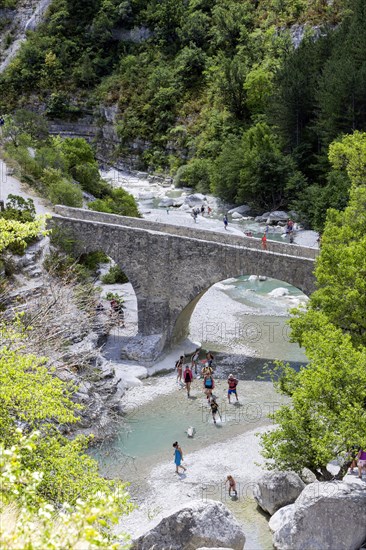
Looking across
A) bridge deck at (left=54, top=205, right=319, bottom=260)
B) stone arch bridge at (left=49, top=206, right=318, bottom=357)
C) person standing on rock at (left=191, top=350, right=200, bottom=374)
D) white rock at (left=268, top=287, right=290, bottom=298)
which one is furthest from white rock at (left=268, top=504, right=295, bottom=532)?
white rock at (left=268, top=287, right=290, bottom=298)

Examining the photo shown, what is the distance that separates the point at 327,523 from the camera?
17.3 meters

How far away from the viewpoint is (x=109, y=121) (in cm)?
7425

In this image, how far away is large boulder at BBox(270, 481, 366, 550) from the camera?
1719 centimetres

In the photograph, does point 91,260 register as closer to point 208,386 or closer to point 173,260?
point 173,260

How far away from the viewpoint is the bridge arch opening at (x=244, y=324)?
1201 inches

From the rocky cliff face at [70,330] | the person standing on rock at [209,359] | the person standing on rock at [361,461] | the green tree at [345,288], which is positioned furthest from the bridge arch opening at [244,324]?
the person standing on rock at [361,461]

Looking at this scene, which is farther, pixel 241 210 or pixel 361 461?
pixel 241 210

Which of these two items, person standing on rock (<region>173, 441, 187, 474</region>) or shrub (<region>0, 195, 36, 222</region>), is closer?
person standing on rock (<region>173, 441, 187, 474</region>)

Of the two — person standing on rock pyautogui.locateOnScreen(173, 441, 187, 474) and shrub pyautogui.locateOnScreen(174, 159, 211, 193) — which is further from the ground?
shrub pyautogui.locateOnScreen(174, 159, 211, 193)

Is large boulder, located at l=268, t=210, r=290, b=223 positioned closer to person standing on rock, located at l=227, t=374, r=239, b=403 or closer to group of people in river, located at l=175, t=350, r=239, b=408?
group of people in river, located at l=175, t=350, r=239, b=408

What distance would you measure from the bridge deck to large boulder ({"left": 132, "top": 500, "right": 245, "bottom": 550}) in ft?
44.1

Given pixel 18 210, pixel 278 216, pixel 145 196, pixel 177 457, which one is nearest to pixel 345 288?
pixel 177 457

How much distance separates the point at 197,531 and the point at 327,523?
3075 millimetres

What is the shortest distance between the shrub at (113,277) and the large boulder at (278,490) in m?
18.5
